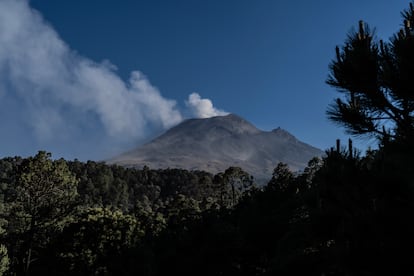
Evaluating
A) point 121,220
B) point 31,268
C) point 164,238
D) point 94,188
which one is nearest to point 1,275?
point 31,268

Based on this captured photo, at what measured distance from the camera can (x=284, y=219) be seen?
19828mm

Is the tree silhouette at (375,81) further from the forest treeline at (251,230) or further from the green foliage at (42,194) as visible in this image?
the green foliage at (42,194)

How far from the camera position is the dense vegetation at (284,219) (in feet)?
14.4

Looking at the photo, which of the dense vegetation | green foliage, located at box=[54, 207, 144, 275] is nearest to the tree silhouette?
the dense vegetation

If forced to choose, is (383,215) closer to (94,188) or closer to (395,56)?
(395,56)

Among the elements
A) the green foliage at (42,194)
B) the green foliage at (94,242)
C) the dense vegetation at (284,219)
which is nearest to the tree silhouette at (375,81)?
the dense vegetation at (284,219)

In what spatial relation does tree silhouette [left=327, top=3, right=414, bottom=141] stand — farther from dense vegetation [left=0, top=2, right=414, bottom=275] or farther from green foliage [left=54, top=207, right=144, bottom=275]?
green foliage [left=54, top=207, right=144, bottom=275]

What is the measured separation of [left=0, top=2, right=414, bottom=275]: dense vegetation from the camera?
438cm

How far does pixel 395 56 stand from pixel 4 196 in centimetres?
7398

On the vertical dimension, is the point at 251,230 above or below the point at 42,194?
below

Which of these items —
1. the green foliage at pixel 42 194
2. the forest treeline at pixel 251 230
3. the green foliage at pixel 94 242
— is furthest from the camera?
the green foliage at pixel 94 242

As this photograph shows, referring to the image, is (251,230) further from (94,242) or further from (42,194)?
(94,242)

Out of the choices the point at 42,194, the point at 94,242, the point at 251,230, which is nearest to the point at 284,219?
the point at 251,230

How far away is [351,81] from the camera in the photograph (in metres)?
6.09
